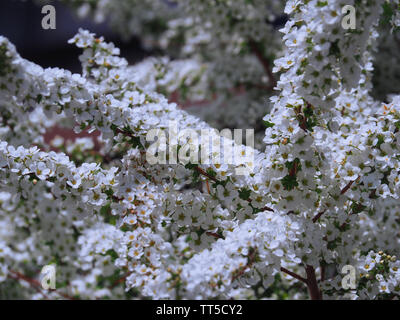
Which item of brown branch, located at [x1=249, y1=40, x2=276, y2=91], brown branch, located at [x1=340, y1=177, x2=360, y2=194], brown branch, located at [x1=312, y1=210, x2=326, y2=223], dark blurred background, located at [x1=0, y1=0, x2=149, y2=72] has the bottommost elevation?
brown branch, located at [x1=312, y1=210, x2=326, y2=223]

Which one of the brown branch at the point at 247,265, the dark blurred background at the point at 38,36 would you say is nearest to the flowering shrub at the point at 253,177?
the brown branch at the point at 247,265

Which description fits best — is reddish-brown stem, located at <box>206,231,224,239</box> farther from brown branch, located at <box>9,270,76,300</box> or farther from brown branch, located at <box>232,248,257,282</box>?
brown branch, located at <box>9,270,76,300</box>

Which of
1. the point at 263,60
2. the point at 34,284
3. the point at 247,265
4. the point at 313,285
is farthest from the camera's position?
the point at 263,60

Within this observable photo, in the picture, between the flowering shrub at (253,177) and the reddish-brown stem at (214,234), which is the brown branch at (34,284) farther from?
the reddish-brown stem at (214,234)

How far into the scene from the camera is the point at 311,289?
271 cm

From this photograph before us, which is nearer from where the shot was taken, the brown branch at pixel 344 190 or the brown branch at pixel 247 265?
the brown branch at pixel 247 265

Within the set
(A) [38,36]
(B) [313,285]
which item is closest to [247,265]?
(B) [313,285]

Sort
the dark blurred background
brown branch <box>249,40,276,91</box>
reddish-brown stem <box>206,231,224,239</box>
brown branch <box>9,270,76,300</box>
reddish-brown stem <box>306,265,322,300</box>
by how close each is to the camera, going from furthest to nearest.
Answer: the dark blurred background → brown branch <box>249,40,276,91</box> → brown branch <box>9,270,76,300</box> → reddish-brown stem <box>306,265,322,300</box> → reddish-brown stem <box>206,231,224,239</box>

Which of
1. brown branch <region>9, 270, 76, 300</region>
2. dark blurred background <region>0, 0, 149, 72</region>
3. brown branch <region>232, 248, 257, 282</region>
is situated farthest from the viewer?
dark blurred background <region>0, 0, 149, 72</region>

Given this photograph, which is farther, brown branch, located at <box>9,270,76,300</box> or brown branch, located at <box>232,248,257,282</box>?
brown branch, located at <box>9,270,76,300</box>

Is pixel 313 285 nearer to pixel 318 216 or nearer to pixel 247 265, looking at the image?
pixel 318 216

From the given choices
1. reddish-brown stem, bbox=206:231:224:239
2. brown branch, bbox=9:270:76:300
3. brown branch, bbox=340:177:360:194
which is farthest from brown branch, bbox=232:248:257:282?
brown branch, bbox=9:270:76:300

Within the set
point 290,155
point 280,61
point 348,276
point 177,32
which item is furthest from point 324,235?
point 177,32
